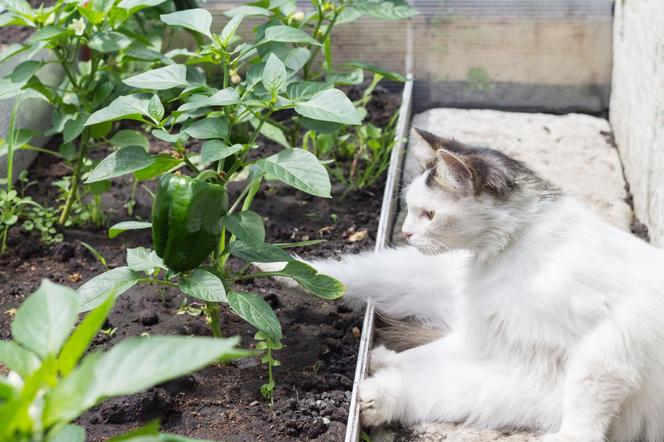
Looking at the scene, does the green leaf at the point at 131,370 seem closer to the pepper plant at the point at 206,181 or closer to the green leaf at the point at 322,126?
the pepper plant at the point at 206,181

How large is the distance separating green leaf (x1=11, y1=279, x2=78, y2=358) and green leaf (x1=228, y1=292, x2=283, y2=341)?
925mm

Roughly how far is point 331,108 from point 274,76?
0.18 m

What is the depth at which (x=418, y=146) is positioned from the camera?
7.72 ft

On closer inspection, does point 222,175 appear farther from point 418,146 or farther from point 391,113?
point 391,113

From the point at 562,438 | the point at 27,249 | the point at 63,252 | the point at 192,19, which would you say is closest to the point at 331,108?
the point at 192,19

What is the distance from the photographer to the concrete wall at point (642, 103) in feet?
9.55

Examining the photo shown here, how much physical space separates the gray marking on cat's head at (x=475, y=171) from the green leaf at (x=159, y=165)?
2.24ft

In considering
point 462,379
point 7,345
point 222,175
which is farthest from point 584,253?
point 7,345

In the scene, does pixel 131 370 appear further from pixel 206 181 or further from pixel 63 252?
pixel 63 252

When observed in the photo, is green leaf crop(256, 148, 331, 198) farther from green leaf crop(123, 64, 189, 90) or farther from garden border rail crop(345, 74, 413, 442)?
garden border rail crop(345, 74, 413, 442)

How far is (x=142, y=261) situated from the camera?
2.13 meters

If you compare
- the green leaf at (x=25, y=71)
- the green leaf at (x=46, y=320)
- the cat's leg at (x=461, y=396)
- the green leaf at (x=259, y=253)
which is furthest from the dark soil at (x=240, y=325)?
the green leaf at (x=46, y=320)

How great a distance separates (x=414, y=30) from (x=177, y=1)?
1.29 meters

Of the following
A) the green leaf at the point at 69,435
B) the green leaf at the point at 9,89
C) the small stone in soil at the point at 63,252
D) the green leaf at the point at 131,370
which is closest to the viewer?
the green leaf at the point at 131,370
